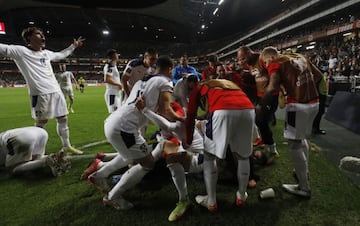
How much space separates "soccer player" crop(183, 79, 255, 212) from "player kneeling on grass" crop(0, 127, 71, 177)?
2.25m

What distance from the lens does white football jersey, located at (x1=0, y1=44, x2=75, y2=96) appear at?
12.9 ft

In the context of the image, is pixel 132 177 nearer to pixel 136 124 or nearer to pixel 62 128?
pixel 136 124

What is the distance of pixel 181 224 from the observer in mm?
2430

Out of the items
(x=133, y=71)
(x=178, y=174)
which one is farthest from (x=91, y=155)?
(x=178, y=174)

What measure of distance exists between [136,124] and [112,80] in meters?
3.75

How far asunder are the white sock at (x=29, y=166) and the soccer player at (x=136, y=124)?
1.51 m

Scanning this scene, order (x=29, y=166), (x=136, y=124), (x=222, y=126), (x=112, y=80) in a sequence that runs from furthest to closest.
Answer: (x=112, y=80)
(x=29, y=166)
(x=136, y=124)
(x=222, y=126)

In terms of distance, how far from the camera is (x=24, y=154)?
3.56 metres

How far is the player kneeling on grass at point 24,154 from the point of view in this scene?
3494 mm

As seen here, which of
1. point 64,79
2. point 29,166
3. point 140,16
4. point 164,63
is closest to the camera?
point 164,63

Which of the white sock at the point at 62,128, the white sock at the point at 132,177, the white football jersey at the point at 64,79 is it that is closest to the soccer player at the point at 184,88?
the white sock at the point at 132,177

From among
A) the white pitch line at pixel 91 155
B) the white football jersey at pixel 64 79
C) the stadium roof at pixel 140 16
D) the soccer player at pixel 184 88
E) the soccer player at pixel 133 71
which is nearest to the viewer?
the soccer player at pixel 184 88

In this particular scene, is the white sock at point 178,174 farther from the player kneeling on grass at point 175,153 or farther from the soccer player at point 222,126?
the soccer player at point 222,126

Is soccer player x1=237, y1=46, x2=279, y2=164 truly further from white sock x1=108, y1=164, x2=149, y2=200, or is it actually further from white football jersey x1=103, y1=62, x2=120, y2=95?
white football jersey x1=103, y1=62, x2=120, y2=95
